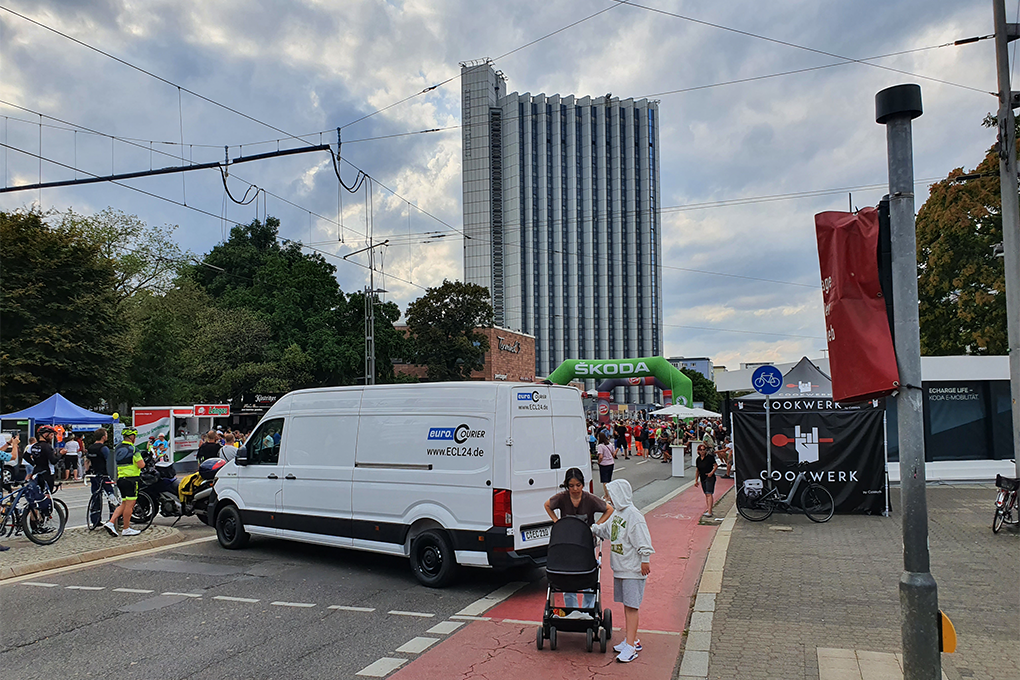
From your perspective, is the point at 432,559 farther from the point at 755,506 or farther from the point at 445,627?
the point at 755,506

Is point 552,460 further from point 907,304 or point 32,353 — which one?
point 32,353

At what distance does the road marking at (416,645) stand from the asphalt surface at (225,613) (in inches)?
2.2

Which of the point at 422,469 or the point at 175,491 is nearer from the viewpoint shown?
the point at 422,469

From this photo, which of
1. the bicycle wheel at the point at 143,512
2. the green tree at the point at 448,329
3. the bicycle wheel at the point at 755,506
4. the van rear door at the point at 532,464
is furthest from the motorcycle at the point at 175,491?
the green tree at the point at 448,329

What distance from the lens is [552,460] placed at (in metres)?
9.22

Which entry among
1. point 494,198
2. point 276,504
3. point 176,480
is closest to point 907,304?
point 276,504

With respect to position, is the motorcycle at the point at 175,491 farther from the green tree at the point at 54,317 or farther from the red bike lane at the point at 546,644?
the green tree at the point at 54,317

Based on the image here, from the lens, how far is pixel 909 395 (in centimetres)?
431

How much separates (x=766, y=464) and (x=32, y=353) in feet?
104

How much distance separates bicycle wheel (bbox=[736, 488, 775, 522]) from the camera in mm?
13914

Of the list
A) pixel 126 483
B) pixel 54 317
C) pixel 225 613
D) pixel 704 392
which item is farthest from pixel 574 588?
pixel 704 392

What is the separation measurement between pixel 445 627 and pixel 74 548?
22.4 feet

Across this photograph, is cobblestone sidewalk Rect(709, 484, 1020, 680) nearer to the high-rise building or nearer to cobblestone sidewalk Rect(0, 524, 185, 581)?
cobblestone sidewalk Rect(0, 524, 185, 581)

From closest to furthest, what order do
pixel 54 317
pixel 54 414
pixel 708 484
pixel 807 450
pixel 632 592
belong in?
1. pixel 632 592
2. pixel 708 484
3. pixel 807 450
4. pixel 54 414
5. pixel 54 317
